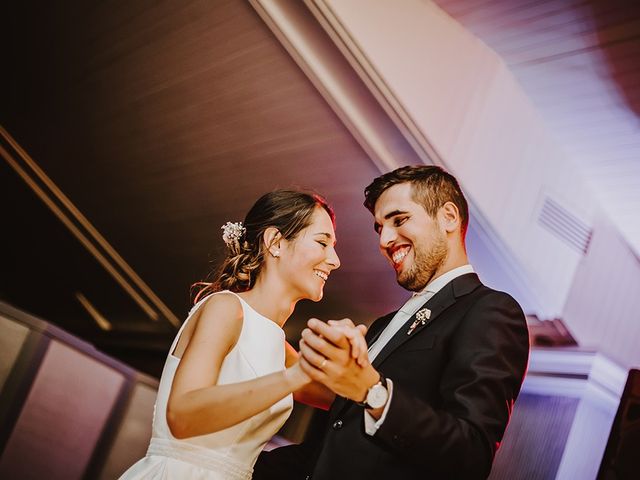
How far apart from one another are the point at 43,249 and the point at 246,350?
22.7 ft

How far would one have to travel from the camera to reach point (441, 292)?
6.07 ft

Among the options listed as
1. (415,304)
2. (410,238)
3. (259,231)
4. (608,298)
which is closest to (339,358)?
(415,304)

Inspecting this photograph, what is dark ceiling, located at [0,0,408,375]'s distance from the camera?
143 inches

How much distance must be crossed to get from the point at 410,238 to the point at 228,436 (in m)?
0.98

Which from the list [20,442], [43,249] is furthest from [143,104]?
[43,249]

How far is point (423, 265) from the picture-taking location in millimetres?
2027

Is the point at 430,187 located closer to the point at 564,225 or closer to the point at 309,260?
the point at 309,260

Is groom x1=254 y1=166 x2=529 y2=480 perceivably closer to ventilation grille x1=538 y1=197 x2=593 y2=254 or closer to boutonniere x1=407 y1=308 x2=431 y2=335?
boutonniere x1=407 y1=308 x2=431 y2=335

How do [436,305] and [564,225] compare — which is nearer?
[436,305]

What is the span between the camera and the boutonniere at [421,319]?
5.75 feet

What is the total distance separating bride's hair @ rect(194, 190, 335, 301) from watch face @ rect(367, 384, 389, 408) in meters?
1.25

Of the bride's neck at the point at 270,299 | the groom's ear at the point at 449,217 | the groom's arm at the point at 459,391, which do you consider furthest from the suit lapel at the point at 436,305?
the bride's neck at the point at 270,299

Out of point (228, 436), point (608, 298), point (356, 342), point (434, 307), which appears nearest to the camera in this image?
point (356, 342)

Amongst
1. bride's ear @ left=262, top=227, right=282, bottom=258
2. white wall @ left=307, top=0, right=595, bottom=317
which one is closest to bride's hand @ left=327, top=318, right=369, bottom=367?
bride's ear @ left=262, top=227, right=282, bottom=258
